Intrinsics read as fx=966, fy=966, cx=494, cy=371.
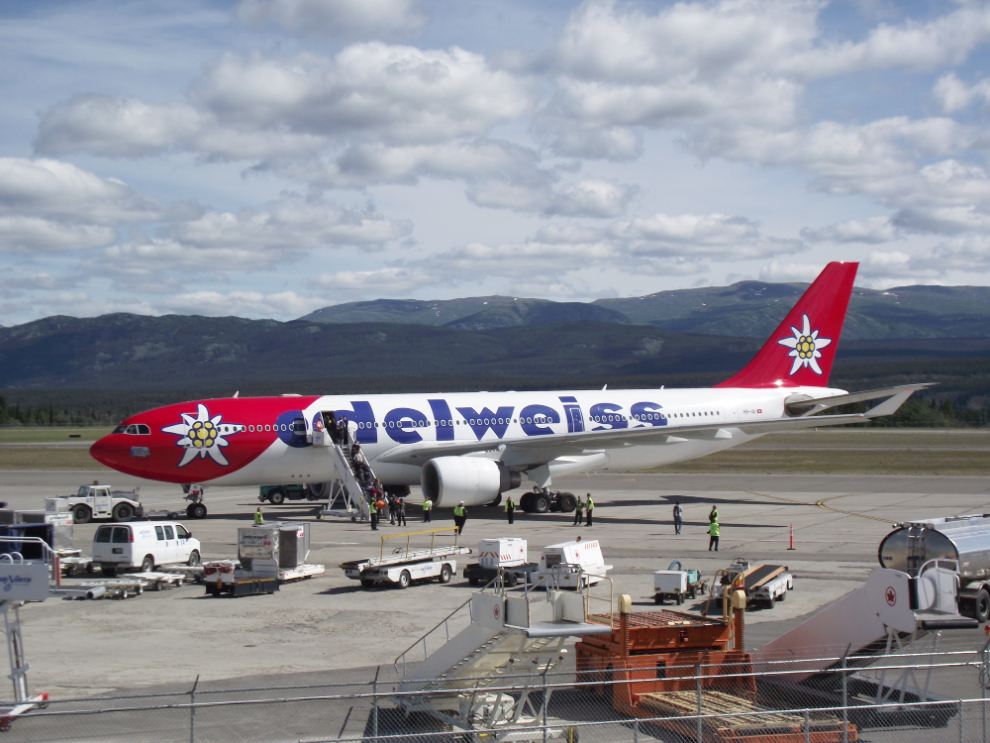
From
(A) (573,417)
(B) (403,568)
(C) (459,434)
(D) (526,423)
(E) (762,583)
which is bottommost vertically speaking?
(E) (762,583)

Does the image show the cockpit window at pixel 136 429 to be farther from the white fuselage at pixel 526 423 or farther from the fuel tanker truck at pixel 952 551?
the fuel tanker truck at pixel 952 551

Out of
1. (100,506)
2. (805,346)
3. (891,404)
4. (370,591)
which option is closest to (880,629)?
(370,591)

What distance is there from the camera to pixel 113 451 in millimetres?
41656

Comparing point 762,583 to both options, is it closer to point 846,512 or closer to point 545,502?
point 545,502

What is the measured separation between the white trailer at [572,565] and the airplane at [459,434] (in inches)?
568

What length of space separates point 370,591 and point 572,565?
6523 millimetres

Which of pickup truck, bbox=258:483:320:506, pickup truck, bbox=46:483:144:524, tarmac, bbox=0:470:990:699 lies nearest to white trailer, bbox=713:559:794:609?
tarmac, bbox=0:470:990:699

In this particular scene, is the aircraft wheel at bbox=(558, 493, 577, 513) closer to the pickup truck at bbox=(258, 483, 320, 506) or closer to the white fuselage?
the white fuselage

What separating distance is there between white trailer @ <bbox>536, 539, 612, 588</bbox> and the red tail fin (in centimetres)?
2772

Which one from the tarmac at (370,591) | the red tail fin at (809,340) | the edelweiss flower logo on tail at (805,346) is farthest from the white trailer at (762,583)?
the edelweiss flower logo on tail at (805,346)

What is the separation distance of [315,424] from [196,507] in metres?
6.87

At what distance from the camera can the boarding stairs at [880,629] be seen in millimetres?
15844

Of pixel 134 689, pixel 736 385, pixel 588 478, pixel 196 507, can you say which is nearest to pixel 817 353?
pixel 736 385

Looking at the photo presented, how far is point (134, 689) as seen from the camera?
17.2 m
